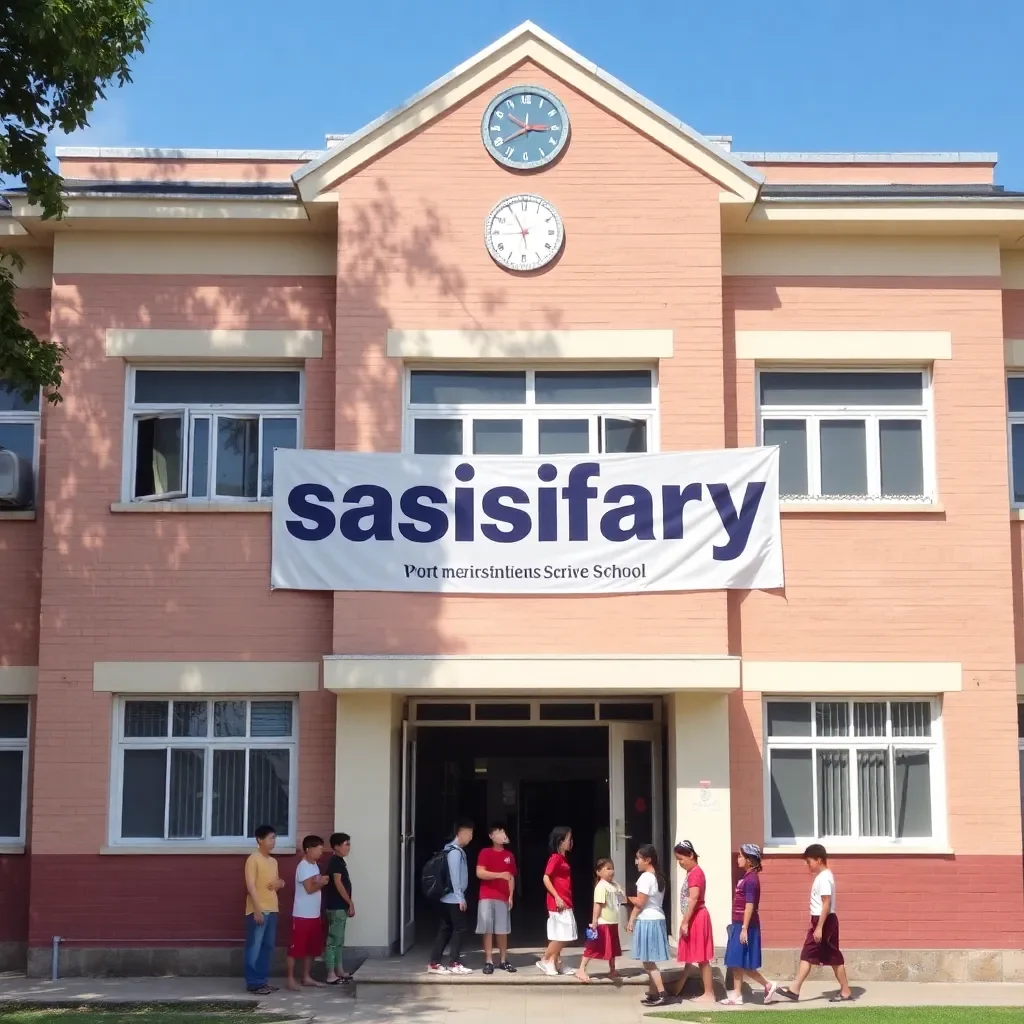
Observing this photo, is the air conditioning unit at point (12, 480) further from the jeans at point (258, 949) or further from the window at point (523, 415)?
the jeans at point (258, 949)

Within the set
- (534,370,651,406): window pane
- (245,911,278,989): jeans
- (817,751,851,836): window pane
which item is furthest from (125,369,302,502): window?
(817,751,851,836): window pane

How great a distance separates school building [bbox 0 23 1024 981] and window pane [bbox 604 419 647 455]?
5cm

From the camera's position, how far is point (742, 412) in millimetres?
16188

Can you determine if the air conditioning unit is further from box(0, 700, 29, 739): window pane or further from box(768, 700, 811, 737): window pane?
box(768, 700, 811, 737): window pane

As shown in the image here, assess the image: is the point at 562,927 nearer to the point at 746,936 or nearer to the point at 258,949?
the point at 746,936

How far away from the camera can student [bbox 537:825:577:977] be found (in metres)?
14.7

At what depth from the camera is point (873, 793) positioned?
1580cm

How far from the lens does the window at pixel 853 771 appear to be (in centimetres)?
1573

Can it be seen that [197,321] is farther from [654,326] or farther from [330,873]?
[330,873]

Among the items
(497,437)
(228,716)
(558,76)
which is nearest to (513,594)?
(497,437)

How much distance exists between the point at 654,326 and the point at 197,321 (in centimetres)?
513

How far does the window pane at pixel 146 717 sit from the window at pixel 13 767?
1.33m

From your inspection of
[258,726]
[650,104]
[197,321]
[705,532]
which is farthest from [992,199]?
[258,726]

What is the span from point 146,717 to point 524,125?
778cm
